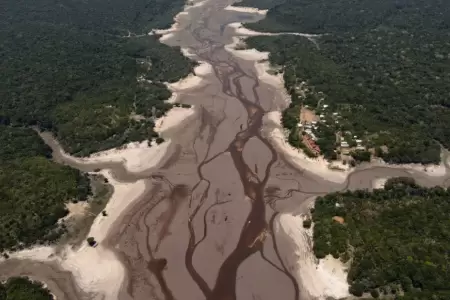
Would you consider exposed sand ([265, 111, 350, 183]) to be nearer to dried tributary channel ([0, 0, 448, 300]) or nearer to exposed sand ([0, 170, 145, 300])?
dried tributary channel ([0, 0, 448, 300])

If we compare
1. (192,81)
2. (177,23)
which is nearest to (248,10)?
(177,23)

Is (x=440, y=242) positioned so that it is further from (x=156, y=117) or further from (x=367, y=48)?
(x=367, y=48)

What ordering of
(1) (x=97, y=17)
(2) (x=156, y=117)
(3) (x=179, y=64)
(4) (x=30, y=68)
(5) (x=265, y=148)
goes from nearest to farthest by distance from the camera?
1. (5) (x=265, y=148)
2. (2) (x=156, y=117)
3. (4) (x=30, y=68)
4. (3) (x=179, y=64)
5. (1) (x=97, y=17)

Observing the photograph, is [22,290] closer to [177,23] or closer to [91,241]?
[91,241]

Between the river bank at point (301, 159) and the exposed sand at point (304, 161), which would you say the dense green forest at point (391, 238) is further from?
the river bank at point (301, 159)

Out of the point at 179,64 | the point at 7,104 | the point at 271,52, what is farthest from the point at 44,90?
the point at 271,52

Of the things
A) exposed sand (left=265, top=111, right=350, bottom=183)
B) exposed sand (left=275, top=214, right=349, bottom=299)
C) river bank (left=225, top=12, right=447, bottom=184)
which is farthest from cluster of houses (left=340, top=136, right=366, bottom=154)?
exposed sand (left=275, top=214, right=349, bottom=299)
